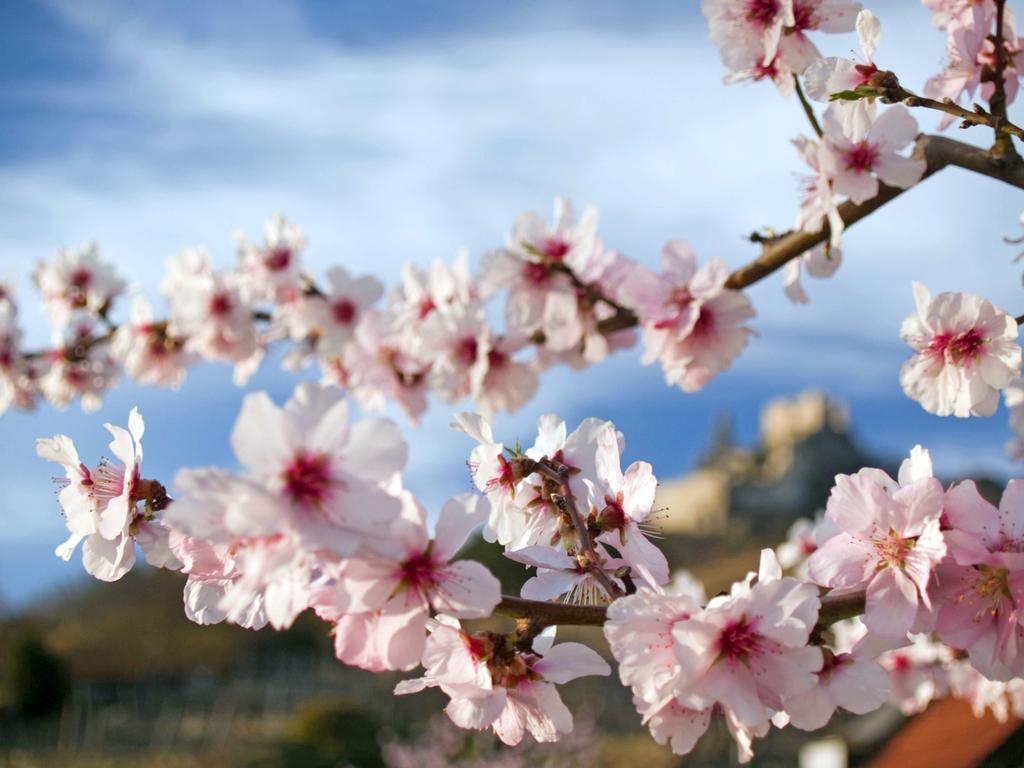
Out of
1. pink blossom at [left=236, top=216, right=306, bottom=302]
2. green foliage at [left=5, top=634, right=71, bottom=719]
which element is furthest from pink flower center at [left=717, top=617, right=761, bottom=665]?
green foliage at [left=5, top=634, right=71, bottom=719]

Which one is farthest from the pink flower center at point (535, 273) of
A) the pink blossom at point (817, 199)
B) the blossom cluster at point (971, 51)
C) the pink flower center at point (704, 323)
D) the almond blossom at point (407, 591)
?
the almond blossom at point (407, 591)

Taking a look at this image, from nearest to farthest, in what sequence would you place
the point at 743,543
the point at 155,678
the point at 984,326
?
the point at 984,326 → the point at 155,678 → the point at 743,543

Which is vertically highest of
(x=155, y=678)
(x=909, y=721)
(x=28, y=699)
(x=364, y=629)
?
(x=364, y=629)

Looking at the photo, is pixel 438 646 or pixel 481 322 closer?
pixel 438 646

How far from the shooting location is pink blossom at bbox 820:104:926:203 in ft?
4.44

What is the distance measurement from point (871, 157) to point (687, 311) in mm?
398

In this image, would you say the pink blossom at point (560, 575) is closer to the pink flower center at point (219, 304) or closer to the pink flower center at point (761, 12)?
the pink flower center at point (761, 12)

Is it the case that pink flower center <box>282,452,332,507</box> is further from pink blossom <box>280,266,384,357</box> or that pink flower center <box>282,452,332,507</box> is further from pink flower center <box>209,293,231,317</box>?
pink flower center <box>209,293,231,317</box>

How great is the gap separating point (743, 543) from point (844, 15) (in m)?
25.5

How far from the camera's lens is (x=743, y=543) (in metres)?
25.9

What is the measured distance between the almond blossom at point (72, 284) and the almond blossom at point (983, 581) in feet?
10.2

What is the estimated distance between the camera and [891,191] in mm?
1446

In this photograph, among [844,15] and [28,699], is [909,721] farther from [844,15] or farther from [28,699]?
[28,699]

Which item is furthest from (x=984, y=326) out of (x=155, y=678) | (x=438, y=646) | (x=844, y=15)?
(x=155, y=678)
